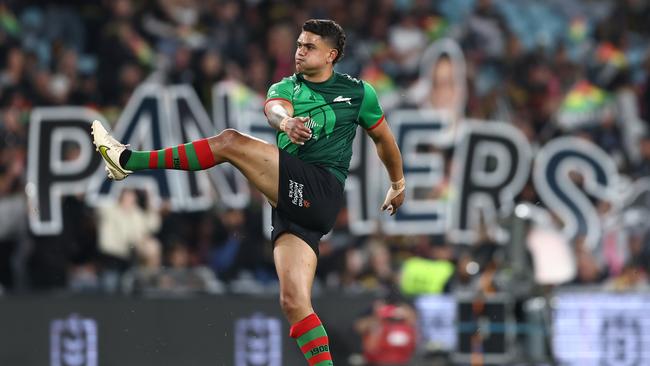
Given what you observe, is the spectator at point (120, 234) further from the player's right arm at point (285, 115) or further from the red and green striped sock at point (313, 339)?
the red and green striped sock at point (313, 339)

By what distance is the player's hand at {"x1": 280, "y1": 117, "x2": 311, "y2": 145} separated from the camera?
27.0 feet

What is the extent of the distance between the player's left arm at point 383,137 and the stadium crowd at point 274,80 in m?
5.54

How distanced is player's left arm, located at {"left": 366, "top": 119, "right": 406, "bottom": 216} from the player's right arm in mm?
745

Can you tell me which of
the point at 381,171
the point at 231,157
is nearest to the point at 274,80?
the point at 381,171

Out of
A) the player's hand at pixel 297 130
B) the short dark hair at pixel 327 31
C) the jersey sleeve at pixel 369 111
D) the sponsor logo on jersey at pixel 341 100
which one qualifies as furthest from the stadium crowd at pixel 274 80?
the player's hand at pixel 297 130

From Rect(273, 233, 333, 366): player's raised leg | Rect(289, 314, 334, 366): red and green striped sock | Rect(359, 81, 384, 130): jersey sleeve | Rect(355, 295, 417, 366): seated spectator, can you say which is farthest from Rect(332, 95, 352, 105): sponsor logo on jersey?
Rect(355, 295, 417, 366): seated spectator

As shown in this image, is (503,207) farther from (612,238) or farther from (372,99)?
(372,99)

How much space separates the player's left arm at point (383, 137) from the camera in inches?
368

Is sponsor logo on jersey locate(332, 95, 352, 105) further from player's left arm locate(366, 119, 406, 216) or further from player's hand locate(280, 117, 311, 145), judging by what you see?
player's hand locate(280, 117, 311, 145)

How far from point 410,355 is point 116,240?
343cm

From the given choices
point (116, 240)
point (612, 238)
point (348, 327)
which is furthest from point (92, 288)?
point (612, 238)

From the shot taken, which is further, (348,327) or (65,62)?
(65,62)

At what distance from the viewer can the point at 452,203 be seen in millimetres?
16750

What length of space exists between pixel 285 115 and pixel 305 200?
0.66 m
